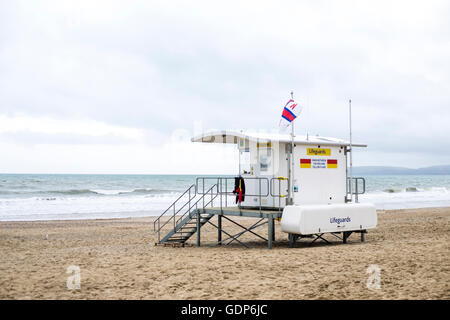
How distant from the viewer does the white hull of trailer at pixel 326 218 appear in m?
12.8

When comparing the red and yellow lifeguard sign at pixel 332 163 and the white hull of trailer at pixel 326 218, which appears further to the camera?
the red and yellow lifeguard sign at pixel 332 163

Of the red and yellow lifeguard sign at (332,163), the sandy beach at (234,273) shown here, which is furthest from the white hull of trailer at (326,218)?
the red and yellow lifeguard sign at (332,163)

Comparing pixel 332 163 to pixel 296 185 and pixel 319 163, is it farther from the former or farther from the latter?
pixel 296 185

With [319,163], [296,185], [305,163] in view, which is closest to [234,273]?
[296,185]

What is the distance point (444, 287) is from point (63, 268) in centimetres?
792

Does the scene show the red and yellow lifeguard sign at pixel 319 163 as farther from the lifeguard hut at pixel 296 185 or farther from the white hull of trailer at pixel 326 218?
the white hull of trailer at pixel 326 218

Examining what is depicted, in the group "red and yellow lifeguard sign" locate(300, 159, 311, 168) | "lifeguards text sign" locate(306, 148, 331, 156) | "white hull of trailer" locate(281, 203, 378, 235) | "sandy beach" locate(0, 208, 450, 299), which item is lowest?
"sandy beach" locate(0, 208, 450, 299)

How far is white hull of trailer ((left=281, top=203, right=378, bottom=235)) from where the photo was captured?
12.8 m

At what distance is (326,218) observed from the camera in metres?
13.3

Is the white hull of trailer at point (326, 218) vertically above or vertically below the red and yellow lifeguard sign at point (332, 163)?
below

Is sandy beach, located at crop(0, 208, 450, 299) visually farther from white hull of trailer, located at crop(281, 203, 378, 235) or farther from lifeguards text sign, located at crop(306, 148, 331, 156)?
lifeguards text sign, located at crop(306, 148, 331, 156)

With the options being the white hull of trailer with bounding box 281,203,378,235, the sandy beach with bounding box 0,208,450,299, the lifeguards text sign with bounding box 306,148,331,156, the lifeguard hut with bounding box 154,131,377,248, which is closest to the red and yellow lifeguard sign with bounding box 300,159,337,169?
the lifeguard hut with bounding box 154,131,377,248

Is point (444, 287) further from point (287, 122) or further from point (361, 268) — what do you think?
point (287, 122)
